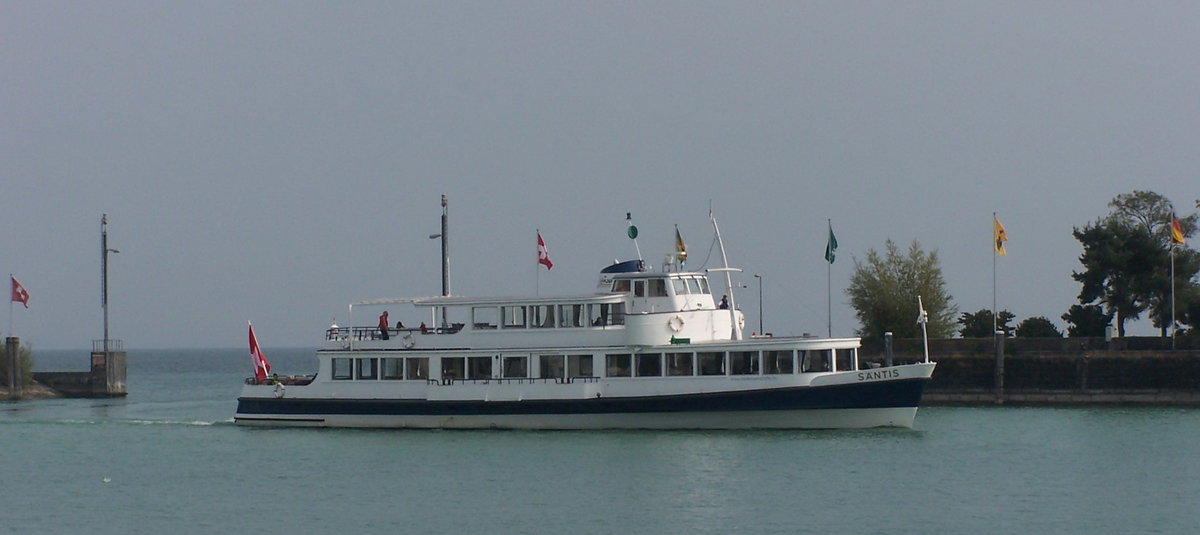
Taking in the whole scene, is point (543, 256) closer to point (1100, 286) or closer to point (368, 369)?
point (368, 369)

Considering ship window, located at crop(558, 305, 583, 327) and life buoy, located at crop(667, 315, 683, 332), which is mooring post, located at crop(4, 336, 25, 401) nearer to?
ship window, located at crop(558, 305, 583, 327)

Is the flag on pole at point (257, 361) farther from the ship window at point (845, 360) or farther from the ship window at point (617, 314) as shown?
the ship window at point (845, 360)

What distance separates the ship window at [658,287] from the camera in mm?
44812

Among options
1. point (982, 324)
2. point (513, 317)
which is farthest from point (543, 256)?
point (982, 324)

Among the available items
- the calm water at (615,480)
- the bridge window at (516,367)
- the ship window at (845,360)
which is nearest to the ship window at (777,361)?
the ship window at (845,360)

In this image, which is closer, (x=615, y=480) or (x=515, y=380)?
(x=615, y=480)

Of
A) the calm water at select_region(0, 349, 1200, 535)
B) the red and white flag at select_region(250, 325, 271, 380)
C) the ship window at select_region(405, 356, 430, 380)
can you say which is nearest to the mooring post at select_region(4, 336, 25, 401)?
the calm water at select_region(0, 349, 1200, 535)

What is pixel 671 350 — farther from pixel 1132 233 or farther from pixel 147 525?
pixel 1132 233

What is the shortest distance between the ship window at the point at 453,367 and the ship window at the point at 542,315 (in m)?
2.48

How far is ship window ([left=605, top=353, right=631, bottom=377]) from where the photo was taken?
4434 centimetres

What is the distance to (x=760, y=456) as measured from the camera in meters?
39.3

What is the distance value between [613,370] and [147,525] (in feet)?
54.0

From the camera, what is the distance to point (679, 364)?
4388 cm

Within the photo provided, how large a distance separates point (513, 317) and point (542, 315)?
3.07 feet
